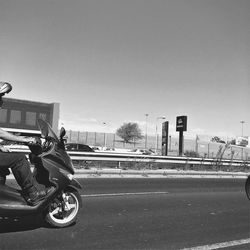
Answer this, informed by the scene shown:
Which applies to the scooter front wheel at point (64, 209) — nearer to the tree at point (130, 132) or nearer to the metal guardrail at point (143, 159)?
the metal guardrail at point (143, 159)

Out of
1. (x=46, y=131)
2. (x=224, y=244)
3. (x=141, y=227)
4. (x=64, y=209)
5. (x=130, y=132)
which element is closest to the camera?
(x=224, y=244)

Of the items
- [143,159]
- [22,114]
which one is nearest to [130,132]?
[22,114]

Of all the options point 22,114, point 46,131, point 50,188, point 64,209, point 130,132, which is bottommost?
point 64,209

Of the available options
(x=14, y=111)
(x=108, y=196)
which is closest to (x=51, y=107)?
(x=14, y=111)

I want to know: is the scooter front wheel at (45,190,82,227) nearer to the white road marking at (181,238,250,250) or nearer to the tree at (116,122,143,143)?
the white road marking at (181,238,250,250)

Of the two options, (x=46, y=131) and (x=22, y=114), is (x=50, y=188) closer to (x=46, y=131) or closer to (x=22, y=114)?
(x=46, y=131)

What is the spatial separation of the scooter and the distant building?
22.8 m

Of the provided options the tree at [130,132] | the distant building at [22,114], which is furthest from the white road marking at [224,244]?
the tree at [130,132]

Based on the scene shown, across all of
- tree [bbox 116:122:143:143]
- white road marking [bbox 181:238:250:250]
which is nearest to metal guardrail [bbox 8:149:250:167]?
white road marking [bbox 181:238:250:250]

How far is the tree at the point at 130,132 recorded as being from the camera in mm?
100875

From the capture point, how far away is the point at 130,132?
101 m

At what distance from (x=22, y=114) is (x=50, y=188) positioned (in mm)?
24956

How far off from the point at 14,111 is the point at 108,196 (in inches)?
841

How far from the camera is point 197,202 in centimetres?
1005
